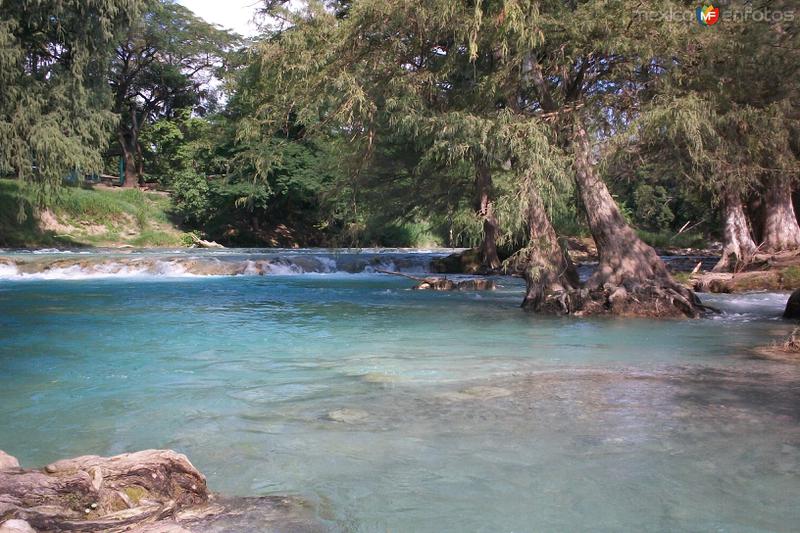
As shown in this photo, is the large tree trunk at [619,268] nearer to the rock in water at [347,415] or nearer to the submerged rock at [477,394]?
the submerged rock at [477,394]

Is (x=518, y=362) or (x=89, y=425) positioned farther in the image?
(x=518, y=362)

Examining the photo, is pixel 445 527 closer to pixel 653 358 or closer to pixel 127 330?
pixel 653 358

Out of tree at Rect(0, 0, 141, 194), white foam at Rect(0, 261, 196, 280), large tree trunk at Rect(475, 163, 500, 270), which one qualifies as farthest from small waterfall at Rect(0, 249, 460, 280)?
tree at Rect(0, 0, 141, 194)

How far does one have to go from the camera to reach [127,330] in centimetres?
1132

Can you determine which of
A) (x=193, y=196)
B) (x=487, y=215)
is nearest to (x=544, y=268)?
(x=487, y=215)

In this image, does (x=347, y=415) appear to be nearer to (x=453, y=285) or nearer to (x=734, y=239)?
(x=453, y=285)

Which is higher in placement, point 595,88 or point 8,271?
point 595,88

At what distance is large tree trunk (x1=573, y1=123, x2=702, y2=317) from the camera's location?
1315cm

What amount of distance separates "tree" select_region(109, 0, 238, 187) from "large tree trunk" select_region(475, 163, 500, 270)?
102 ft

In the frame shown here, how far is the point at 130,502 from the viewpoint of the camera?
3627 millimetres

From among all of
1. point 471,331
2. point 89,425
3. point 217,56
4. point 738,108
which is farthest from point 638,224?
point 89,425

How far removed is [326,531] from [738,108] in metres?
13.3

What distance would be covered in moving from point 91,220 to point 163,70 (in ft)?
45.5

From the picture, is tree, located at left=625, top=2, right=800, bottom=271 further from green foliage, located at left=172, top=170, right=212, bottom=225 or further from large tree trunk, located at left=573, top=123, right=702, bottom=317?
green foliage, located at left=172, top=170, right=212, bottom=225
